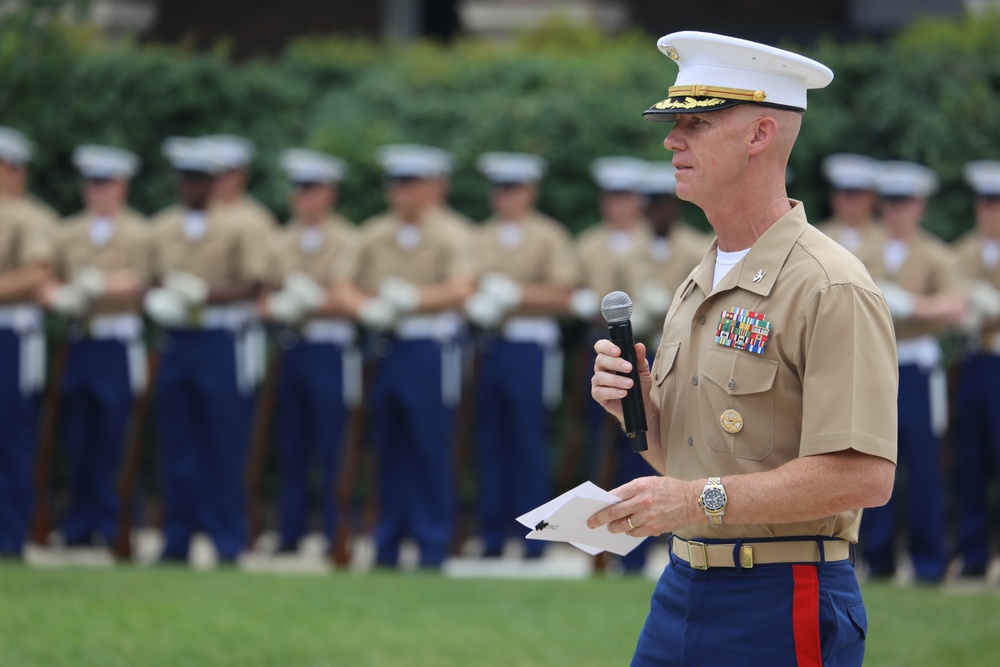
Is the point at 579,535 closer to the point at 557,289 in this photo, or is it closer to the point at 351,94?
the point at 557,289

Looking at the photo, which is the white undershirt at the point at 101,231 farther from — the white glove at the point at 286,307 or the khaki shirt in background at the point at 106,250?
the white glove at the point at 286,307

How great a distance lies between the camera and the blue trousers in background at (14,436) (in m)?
9.61

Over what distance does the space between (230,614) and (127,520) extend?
2981 mm

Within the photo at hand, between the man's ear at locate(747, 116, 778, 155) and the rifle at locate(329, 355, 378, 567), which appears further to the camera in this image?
the rifle at locate(329, 355, 378, 567)

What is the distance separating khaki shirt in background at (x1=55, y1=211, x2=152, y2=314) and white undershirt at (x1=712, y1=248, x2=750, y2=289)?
22.9 feet

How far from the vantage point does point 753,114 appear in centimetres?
319

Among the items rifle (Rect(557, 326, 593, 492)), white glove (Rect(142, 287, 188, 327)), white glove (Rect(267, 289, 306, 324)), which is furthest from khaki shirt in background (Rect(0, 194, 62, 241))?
rifle (Rect(557, 326, 593, 492))

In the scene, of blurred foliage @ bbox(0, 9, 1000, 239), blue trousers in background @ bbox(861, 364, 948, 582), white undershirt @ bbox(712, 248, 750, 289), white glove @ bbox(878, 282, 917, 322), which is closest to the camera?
white undershirt @ bbox(712, 248, 750, 289)

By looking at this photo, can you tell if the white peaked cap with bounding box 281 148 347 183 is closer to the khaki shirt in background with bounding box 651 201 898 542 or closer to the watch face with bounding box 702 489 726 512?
the khaki shirt in background with bounding box 651 201 898 542

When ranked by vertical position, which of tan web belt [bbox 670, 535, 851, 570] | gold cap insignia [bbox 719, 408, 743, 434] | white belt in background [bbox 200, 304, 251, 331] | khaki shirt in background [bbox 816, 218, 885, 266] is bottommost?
white belt in background [bbox 200, 304, 251, 331]

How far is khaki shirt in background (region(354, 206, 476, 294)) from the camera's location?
9.60 meters

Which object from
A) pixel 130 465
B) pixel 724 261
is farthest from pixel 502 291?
pixel 724 261

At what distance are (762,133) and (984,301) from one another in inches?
242

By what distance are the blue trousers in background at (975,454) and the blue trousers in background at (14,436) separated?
18.9ft
